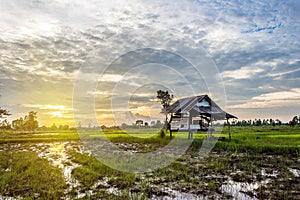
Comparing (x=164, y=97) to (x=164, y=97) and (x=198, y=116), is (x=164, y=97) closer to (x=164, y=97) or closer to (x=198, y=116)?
(x=164, y=97)

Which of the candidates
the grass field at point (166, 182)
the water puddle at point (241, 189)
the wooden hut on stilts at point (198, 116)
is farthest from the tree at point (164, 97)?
the water puddle at point (241, 189)

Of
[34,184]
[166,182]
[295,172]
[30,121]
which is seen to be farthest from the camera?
[30,121]

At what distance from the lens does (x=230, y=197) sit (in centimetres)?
545

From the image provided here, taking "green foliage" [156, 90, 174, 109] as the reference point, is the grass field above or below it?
below

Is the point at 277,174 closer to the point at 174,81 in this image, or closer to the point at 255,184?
the point at 255,184

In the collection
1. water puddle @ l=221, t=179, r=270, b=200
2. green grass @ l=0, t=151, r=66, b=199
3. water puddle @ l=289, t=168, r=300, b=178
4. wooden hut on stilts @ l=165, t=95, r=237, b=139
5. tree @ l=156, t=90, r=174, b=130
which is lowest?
green grass @ l=0, t=151, r=66, b=199

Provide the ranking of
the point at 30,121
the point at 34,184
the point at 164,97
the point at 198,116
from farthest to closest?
the point at 30,121 < the point at 164,97 < the point at 198,116 < the point at 34,184

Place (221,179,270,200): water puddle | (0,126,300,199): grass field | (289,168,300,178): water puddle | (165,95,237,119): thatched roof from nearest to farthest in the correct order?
(221,179,270,200): water puddle, (0,126,300,199): grass field, (289,168,300,178): water puddle, (165,95,237,119): thatched roof

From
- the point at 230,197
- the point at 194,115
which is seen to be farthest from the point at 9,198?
the point at 194,115

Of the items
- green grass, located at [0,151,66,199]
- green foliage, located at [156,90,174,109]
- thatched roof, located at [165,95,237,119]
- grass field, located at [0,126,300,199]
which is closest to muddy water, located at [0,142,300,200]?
grass field, located at [0,126,300,199]

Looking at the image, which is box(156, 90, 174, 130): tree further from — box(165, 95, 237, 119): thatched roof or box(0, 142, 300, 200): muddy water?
box(0, 142, 300, 200): muddy water

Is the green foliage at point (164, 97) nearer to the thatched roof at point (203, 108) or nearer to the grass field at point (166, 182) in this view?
the thatched roof at point (203, 108)

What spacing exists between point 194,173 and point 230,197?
8.30ft

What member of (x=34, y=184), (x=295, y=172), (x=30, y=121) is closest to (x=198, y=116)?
(x=295, y=172)
